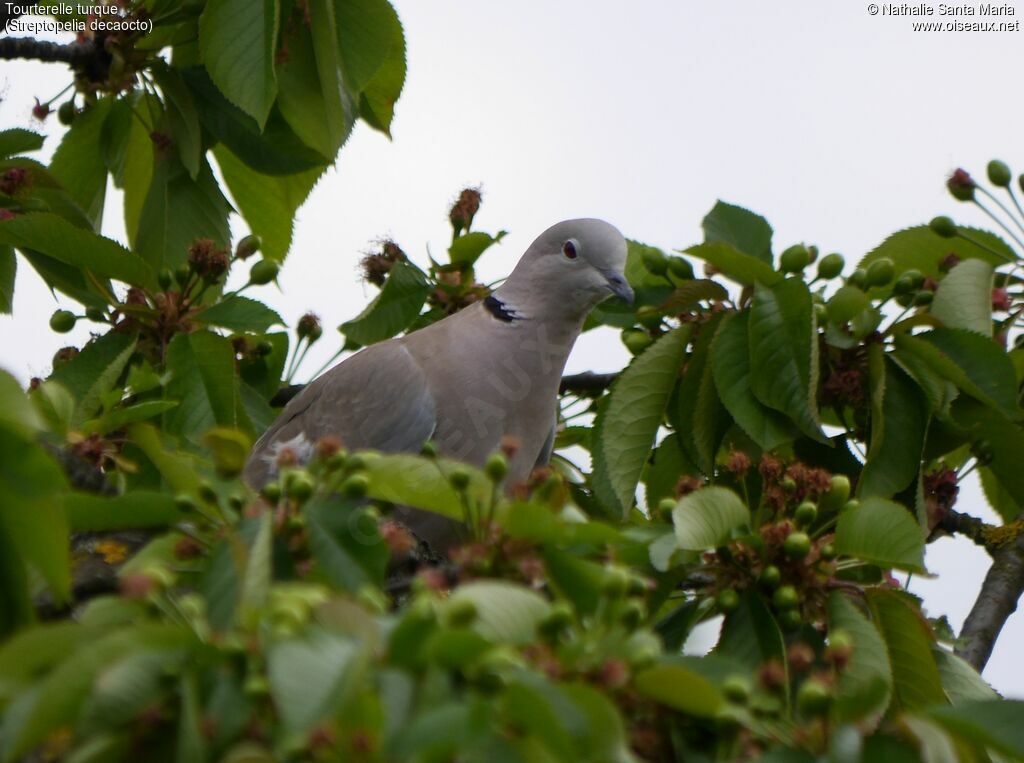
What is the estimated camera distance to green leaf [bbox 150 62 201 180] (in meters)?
4.28

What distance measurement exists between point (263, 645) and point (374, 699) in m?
0.17

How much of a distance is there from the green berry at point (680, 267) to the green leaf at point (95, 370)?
1.38 meters

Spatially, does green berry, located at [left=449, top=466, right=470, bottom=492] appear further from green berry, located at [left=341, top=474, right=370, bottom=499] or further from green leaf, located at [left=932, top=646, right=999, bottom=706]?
green leaf, located at [left=932, top=646, right=999, bottom=706]

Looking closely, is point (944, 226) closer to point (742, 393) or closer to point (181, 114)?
point (742, 393)

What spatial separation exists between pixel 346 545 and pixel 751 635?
Answer: 3.01 feet

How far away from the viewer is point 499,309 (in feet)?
14.1

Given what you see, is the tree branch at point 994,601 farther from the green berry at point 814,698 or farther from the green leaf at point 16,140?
the green leaf at point 16,140

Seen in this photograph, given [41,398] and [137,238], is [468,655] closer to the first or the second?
[41,398]

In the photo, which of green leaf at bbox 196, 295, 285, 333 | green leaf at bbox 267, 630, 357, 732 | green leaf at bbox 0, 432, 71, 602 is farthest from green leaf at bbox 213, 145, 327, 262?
green leaf at bbox 267, 630, 357, 732

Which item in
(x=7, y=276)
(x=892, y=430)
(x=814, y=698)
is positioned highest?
(x=7, y=276)

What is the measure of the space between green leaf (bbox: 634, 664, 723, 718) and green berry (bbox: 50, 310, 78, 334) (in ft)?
8.98

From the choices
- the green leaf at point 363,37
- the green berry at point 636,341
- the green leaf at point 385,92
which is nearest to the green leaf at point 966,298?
the green berry at point 636,341

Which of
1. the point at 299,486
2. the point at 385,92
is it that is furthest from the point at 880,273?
the point at 299,486

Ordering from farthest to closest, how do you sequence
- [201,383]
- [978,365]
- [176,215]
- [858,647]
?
[176,215] < [201,383] < [978,365] < [858,647]
